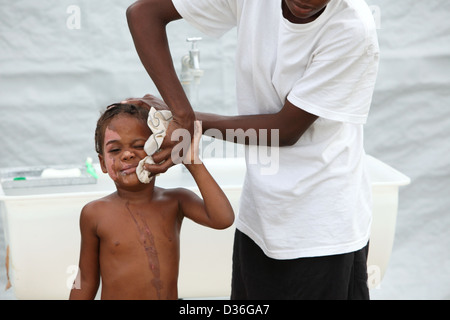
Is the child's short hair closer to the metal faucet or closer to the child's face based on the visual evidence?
the child's face

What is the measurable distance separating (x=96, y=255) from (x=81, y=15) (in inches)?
51.3

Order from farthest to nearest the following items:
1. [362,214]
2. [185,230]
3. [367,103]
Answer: [185,230] → [362,214] → [367,103]

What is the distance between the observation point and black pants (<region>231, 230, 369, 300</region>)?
1303 millimetres

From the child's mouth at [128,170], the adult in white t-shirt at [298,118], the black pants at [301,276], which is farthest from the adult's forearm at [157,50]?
the black pants at [301,276]

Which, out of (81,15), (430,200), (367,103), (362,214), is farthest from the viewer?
(430,200)

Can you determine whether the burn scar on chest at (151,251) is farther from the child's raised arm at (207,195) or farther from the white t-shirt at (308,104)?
the white t-shirt at (308,104)

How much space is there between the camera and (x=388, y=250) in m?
2.13

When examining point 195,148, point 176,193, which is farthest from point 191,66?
point 195,148

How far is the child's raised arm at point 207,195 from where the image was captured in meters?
1.24

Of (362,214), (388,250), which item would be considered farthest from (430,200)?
(362,214)

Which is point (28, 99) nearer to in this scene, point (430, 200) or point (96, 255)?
point (96, 255)

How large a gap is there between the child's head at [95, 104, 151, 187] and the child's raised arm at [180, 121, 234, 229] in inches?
4.3

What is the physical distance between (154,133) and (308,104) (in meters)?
0.29

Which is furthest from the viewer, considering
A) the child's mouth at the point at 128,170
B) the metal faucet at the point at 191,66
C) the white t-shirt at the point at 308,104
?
the metal faucet at the point at 191,66
